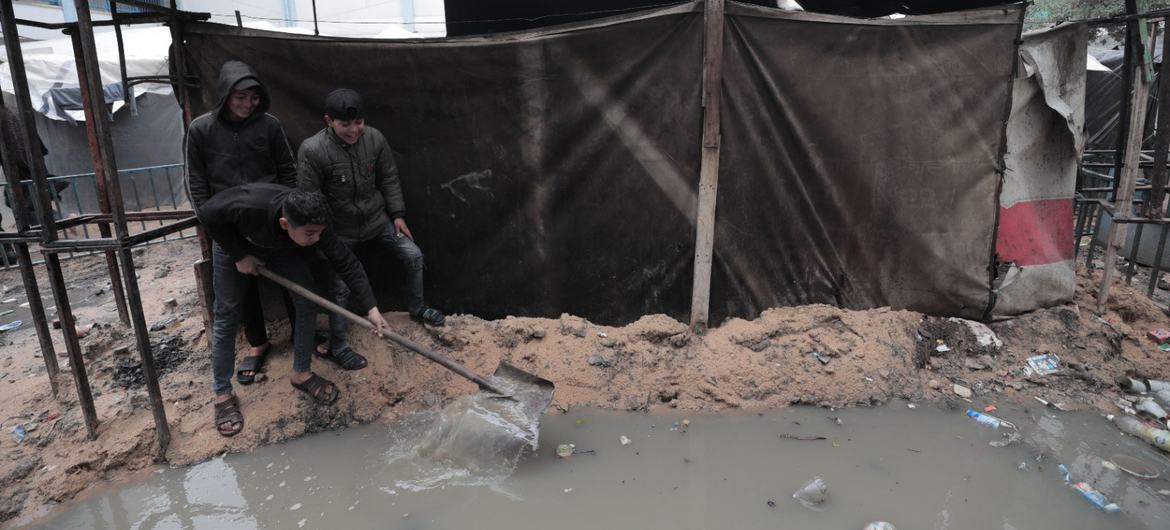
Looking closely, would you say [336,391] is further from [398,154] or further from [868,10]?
[868,10]

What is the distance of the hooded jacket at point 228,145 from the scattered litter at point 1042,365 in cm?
496

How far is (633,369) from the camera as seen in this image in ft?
13.4

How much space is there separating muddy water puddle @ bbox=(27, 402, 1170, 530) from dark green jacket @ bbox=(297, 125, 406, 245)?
4.06 feet

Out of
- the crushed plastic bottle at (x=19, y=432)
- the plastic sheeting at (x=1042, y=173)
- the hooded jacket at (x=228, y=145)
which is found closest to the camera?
the hooded jacket at (x=228, y=145)

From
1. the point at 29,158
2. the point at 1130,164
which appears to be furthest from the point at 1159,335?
the point at 29,158

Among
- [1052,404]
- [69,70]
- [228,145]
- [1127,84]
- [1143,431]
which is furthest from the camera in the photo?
[69,70]

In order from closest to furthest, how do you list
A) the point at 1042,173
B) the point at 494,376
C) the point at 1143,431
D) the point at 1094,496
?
the point at 1094,496 < the point at 1143,431 < the point at 494,376 < the point at 1042,173

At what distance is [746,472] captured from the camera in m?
3.31

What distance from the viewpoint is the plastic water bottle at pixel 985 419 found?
3.67m

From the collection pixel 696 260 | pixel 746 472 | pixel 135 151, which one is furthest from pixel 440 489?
pixel 135 151

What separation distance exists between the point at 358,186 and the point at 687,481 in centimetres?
250

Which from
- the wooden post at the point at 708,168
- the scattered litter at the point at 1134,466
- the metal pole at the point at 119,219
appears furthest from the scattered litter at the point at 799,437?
the metal pole at the point at 119,219

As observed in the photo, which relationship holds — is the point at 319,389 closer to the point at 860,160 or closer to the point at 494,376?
the point at 494,376

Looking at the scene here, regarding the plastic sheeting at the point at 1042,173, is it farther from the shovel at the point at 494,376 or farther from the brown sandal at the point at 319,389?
the brown sandal at the point at 319,389
